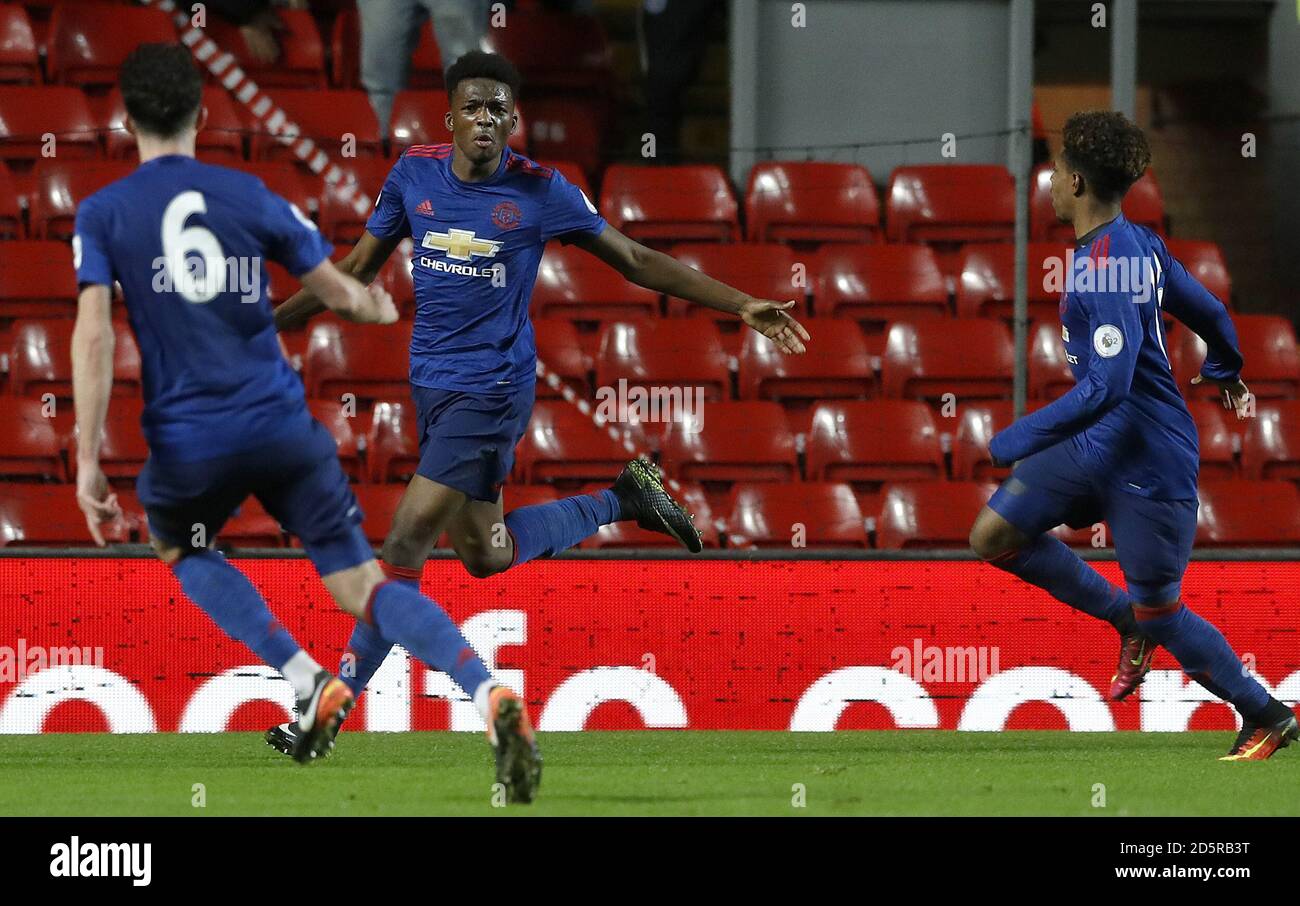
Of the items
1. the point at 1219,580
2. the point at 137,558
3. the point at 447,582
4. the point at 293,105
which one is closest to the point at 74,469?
the point at 137,558

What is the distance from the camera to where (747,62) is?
1129 centimetres

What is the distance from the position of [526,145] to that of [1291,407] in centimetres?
448

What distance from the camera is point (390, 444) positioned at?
9031 millimetres

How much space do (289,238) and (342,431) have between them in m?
4.23

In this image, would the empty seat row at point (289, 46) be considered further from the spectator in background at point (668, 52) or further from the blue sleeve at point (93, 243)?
the blue sleeve at point (93, 243)

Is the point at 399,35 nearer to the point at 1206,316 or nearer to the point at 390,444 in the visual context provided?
the point at 390,444

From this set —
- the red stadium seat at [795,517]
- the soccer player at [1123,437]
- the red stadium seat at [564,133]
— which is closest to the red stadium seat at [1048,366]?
the red stadium seat at [795,517]

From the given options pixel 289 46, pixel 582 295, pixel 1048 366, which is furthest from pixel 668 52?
pixel 1048 366

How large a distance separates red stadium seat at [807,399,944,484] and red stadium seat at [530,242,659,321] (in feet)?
4.34

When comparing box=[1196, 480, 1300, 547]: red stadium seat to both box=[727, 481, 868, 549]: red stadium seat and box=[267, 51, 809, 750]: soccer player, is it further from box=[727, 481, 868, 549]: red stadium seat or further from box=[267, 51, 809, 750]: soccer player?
box=[267, 51, 809, 750]: soccer player

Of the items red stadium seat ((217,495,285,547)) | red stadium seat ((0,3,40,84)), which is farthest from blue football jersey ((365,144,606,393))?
red stadium seat ((0,3,40,84))

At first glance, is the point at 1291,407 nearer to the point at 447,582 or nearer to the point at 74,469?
the point at 447,582

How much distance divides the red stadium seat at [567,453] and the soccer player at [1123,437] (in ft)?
9.60

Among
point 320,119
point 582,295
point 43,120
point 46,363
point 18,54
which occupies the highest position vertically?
point 18,54
